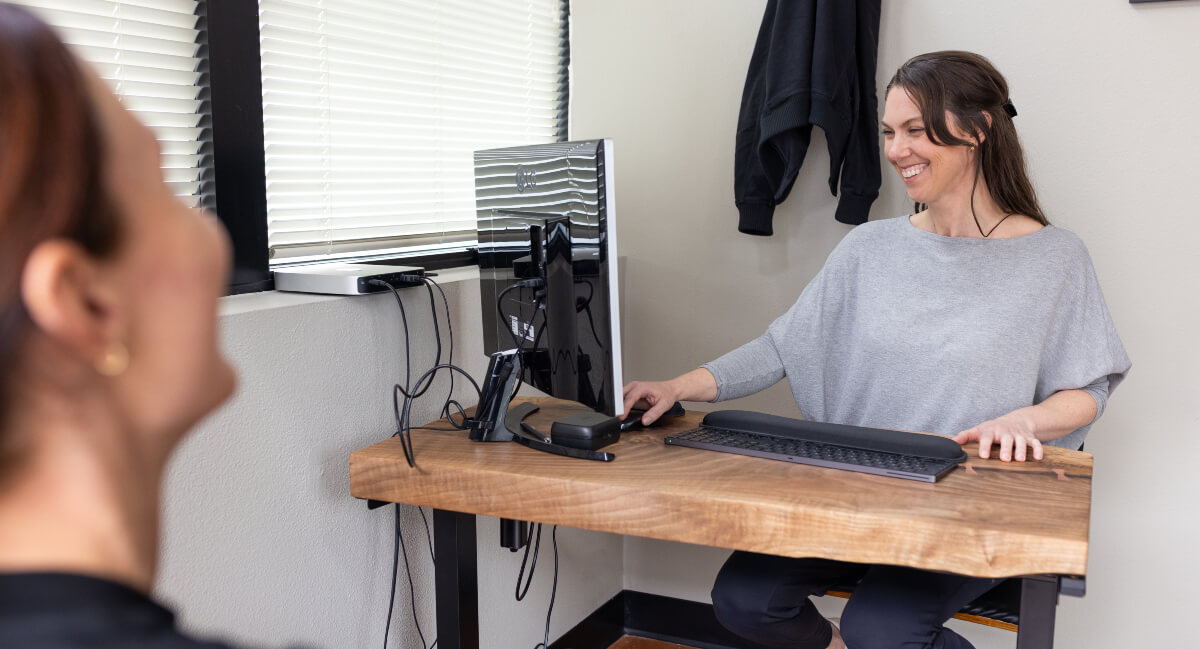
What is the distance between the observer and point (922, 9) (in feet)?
7.26

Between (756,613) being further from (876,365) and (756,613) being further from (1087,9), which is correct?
(1087,9)

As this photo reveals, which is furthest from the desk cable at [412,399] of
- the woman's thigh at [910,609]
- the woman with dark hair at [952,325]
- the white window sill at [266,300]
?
the woman's thigh at [910,609]

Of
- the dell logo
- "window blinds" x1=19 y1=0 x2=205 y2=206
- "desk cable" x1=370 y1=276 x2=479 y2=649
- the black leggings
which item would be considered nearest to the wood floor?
"desk cable" x1=370 y1=276 x2=479 y2=649

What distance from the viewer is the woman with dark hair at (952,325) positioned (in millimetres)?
1636

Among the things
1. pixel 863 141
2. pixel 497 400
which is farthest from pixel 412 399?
pixel 863 141

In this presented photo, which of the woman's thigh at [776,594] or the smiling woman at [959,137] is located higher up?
the smiling woman at [959,137]

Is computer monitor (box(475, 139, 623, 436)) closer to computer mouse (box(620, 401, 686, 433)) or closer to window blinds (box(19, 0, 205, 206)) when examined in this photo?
computer mouse (box(620, 401, 686, 433))

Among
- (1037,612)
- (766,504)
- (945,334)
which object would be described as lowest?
(1037,612)

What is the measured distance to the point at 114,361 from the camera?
1.46 feet

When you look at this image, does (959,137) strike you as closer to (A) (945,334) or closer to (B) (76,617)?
(A) (945,334)

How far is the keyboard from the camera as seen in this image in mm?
1394

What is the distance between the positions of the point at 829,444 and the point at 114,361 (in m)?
1.23

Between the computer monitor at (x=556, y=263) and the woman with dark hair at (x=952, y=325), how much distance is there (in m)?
0.24

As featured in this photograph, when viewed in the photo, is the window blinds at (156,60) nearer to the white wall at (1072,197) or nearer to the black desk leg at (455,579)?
the black desk leg at (455,579)
